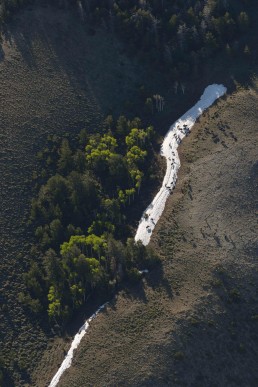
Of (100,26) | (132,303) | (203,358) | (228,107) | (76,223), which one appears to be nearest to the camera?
(203,358)

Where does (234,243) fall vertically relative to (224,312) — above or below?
above

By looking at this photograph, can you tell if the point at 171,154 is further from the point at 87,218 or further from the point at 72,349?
the point at 72,349

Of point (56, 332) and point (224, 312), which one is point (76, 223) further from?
point (224, 312)

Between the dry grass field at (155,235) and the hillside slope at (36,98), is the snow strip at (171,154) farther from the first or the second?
the hillside slope at (36,98)

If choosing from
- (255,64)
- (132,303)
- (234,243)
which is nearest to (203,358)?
(132,303)

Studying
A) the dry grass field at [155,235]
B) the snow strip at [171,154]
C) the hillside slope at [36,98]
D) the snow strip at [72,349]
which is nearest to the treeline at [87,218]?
the hillside slope at [36,98]

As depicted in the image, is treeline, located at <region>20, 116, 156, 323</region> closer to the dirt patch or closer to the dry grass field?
the dry grass field
